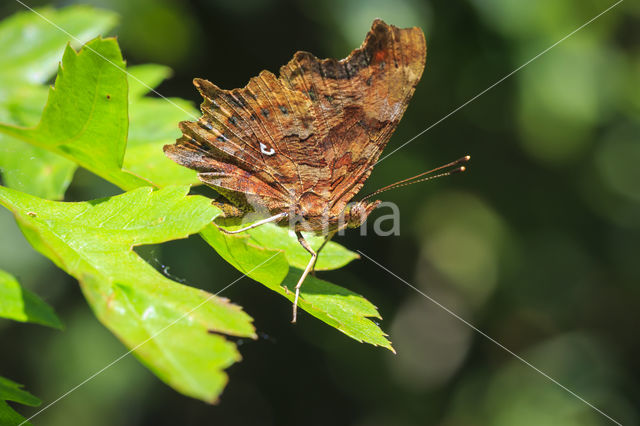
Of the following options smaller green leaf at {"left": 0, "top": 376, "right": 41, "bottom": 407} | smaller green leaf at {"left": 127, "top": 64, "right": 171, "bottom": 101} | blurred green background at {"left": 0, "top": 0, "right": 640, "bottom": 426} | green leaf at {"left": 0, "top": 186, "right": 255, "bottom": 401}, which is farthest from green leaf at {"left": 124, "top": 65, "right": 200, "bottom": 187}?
blurred green background at {"left": 0, "top": 0, "right": 640, "bottom": 426}

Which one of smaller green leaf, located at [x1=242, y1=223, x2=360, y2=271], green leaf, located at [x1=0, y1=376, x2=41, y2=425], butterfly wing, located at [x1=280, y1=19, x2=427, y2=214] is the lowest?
green leaf, located at [x1=0, y1=376, x2=41, y2=425]

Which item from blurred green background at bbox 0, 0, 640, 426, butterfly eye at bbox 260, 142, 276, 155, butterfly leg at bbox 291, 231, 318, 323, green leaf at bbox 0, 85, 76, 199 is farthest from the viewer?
blurred green background at bbox 0, 0, 640, 426

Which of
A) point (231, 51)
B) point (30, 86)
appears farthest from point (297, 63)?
point (231, 51)

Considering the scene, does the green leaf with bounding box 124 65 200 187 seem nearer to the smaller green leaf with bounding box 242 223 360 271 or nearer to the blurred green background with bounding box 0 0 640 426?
the smaller green leaf with bounding box 242 223 360 271

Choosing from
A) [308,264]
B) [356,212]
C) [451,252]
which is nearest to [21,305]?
[308,264]

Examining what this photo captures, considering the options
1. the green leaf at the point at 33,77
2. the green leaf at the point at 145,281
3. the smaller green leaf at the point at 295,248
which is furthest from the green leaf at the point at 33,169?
the smaller green leaf at the point at 295,248

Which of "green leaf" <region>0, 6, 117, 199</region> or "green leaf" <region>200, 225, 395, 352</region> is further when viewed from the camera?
"green leaf" <region>0, 6, 117, 199</region>

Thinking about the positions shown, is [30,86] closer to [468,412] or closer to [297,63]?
[297,63]
